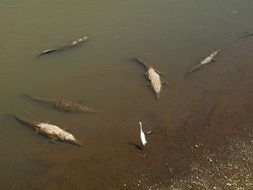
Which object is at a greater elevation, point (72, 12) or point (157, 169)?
point (72, 12)

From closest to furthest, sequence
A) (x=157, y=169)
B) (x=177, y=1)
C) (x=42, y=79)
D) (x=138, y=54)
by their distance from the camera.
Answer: (x=157, y=169) → (x=42, y=79) → (x=138, y=54) → (x=177, y=1)

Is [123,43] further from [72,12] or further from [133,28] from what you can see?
[72,12]

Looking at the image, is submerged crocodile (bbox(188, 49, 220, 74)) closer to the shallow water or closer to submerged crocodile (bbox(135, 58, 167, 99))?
the shallow water

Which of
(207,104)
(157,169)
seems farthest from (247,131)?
(157,169)

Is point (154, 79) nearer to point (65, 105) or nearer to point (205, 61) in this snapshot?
point (205, 61)

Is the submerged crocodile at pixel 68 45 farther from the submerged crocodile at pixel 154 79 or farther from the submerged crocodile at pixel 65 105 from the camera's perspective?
the submerged crocodile at pixel 154 79

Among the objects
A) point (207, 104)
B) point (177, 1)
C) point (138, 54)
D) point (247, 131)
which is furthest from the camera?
point (177, 1)
